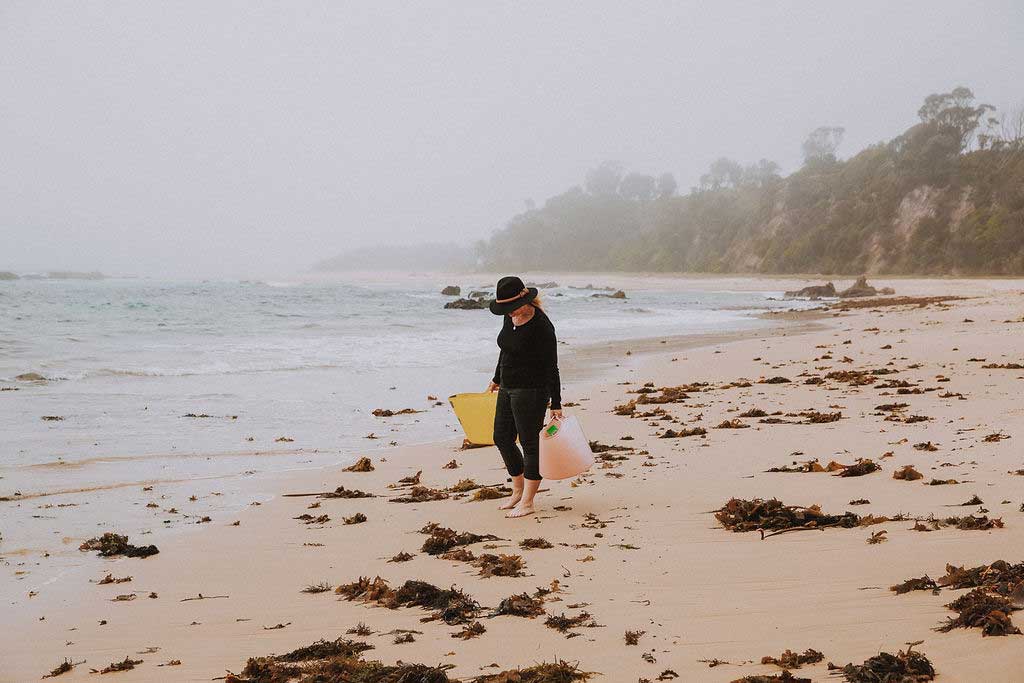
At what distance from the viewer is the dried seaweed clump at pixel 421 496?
20.4 feet

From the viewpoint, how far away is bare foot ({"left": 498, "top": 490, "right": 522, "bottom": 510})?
5906 millimetres

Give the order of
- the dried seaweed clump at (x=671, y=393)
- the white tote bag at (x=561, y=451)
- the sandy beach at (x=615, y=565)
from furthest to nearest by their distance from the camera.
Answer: the dried seaweed clump at (x=671, y=393) → the white tote bag at (x=561, y=451) → the sandy beach at (x=615, y=565)

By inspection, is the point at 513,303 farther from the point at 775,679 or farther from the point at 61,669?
the point at 61,669

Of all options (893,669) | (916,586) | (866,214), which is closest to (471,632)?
(893,669)

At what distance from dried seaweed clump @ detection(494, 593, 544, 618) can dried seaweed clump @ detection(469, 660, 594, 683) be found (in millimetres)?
623

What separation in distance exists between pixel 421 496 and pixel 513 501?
81 centimetres

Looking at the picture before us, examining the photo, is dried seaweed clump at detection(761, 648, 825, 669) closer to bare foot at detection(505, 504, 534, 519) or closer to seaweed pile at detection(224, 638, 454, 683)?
seaweed pile at detection(224, 638, 454, 683)

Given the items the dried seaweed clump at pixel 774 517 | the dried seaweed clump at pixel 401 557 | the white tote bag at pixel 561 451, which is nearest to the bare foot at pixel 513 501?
the white tote bag at pixel 561 451

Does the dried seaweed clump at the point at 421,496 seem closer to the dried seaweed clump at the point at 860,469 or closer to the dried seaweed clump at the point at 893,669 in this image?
the dried seaweed clump at the point at 860,469

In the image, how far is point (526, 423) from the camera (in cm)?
582

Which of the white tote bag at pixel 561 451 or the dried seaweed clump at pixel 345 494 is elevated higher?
the white tote bag at pixel 561 451

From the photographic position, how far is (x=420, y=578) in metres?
4.35

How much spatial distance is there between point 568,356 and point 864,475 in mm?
11690

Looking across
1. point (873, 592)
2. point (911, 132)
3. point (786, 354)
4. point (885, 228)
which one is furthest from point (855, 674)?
point (911, 132)
